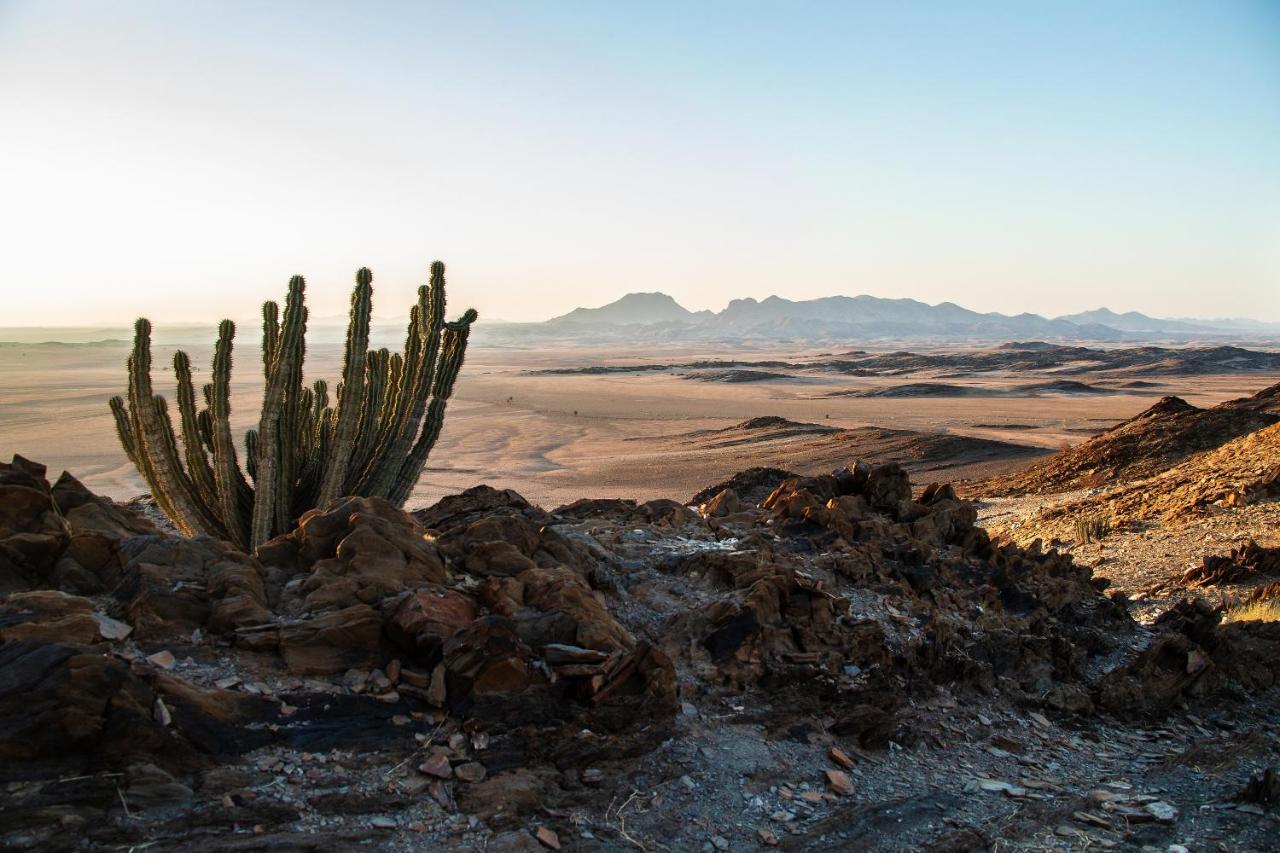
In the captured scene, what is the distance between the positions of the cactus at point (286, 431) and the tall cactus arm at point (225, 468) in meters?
0.01

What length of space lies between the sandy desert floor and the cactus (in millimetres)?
9082

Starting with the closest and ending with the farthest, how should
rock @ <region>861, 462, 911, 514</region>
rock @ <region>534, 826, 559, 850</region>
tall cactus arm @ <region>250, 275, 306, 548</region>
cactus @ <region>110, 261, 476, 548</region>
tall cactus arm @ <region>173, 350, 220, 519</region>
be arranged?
rock @ <region>534, 826, 559, 850</region> → tall cactus arm @ <region>250, 275, 306, 548</region> → cactus @ <region>110, 261, 476, 548</region> → tall cactus arm @ <region>173, 350, 220, 519</region> → rock @ <region>861, 462, 911, 514</region>

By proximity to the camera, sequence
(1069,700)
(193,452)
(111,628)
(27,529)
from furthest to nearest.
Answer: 1. (193,452)
2. (1069,700)
3. (27,529)
4. (111,628)

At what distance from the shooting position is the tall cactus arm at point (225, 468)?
825cm

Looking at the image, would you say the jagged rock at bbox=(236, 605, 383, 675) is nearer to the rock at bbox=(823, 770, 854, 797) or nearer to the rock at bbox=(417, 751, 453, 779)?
the rock at bbox=(417, 751, 453, 779)

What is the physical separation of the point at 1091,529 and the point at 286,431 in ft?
35.5

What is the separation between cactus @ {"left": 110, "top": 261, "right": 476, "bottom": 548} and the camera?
8.21m

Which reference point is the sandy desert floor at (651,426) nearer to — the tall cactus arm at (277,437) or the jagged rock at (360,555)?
the tall cactus arm at (277,437)

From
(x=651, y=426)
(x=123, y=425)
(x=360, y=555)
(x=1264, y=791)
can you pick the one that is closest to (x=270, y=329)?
(x=123, y=425)

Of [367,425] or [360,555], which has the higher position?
[367,425]

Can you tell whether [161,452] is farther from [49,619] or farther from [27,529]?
[49,619]

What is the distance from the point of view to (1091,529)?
42.0ft

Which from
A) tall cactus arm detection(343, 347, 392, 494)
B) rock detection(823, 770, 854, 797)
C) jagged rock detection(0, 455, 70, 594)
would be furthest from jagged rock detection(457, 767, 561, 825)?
tall cactus arm detection(343, 347, 392, 494)

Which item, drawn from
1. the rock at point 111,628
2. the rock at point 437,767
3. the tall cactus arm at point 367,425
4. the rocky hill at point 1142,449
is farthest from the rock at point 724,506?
the rocky hill at point 1142,449
